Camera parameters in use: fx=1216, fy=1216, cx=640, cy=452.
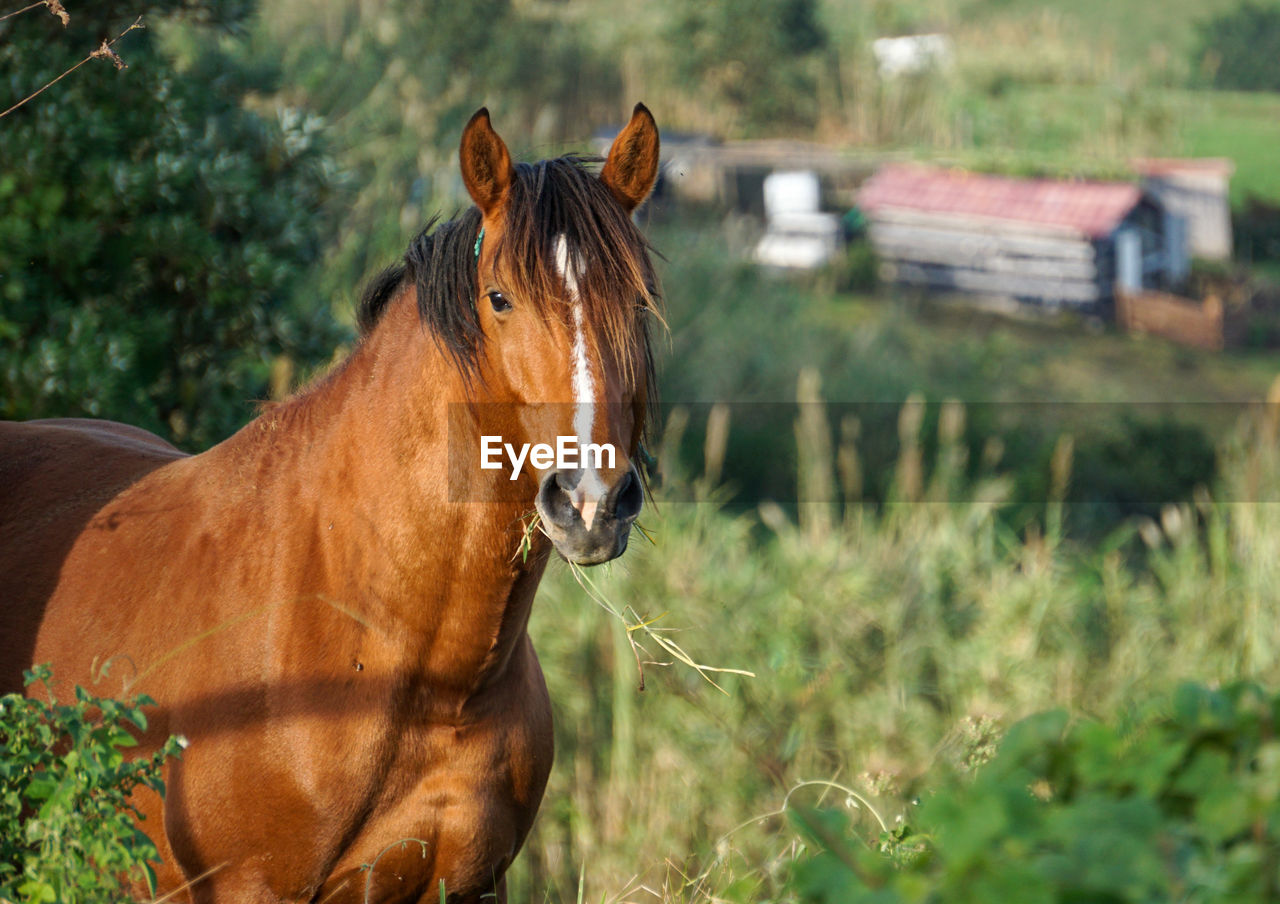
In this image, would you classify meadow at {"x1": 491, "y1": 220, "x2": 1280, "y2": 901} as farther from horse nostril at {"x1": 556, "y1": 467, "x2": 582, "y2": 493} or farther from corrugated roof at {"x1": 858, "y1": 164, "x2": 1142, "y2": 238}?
corrugated roof at {"x1": 858, "y1": 164, "x2": 1142, "y2": 238}

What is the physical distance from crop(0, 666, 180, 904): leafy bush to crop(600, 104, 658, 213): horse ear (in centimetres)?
126

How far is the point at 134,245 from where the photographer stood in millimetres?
4738

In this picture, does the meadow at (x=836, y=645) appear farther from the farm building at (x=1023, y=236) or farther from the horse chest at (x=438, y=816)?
the farm building at (x=1023, y=236)

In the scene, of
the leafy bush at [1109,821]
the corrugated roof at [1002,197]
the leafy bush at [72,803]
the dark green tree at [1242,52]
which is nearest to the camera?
the leafy bush at [1109,821]

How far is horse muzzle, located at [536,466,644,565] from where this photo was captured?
1.93 metres

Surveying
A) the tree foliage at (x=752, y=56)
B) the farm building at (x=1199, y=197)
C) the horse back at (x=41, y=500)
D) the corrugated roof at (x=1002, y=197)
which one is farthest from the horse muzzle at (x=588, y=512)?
the farm building at (x=1199, y=197)

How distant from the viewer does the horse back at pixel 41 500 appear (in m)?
2.70

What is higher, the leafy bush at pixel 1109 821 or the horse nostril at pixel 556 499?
the horse nostril at pixel 556 499

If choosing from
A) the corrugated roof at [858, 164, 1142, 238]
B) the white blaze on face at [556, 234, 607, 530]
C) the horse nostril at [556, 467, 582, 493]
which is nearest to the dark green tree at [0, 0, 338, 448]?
the white blaze on face at [556, 234, 607, 530]

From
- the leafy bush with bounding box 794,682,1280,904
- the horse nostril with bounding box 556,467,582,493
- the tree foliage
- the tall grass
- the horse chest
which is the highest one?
the tree foliage

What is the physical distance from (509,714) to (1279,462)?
276 inches

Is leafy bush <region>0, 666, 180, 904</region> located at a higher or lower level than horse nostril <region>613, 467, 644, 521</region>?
lower

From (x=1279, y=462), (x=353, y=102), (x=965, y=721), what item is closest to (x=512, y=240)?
(x=965, y=721)

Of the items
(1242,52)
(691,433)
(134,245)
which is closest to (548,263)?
(134,245)
